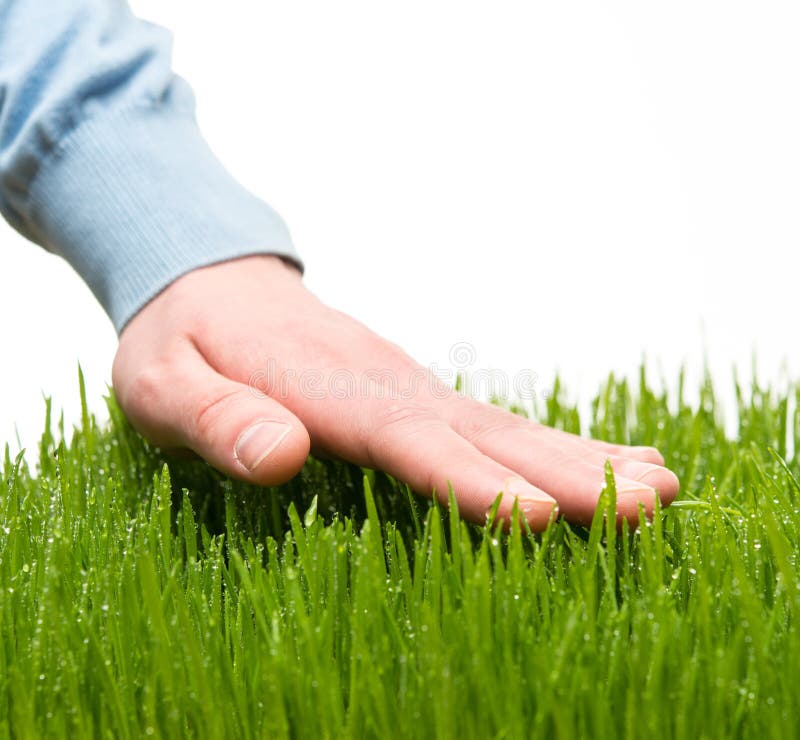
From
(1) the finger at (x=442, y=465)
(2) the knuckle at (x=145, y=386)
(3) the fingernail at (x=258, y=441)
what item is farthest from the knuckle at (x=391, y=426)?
(2) the knuckle at (x=145, y=386)

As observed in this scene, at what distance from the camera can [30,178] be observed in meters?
1.37

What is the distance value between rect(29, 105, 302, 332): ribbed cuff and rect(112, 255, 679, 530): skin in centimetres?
3

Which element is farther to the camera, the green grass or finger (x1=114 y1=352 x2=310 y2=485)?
finger (x1=114 y1=352 x2=310 y2=485)

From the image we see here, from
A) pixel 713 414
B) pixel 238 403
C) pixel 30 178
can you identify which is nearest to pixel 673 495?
pixel 238 403

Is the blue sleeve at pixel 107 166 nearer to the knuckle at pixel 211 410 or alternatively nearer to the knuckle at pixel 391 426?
the knuckle at pixel 211 410

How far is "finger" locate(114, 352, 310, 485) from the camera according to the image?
101 cm

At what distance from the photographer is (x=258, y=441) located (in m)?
1.01

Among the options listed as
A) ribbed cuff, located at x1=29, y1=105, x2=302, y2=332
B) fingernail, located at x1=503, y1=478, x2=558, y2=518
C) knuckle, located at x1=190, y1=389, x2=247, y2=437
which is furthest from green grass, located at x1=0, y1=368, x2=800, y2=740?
ribbed cuff, located at x1=29, y1=105, x2=302, y2=332

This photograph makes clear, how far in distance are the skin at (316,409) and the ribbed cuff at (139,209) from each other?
0.03 metres

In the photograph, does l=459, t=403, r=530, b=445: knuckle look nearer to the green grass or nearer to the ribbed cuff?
the green grass

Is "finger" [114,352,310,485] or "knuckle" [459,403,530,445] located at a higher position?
"knuckle" [459,403,530,445]

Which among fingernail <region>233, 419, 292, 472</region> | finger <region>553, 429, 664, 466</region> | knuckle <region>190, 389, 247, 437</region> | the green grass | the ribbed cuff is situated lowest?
the green grass

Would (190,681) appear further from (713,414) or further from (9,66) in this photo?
(713,414)

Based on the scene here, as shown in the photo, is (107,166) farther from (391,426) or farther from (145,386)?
(391,426)
